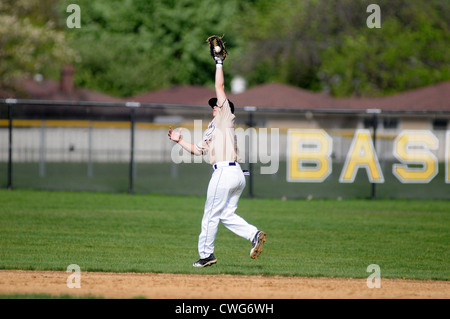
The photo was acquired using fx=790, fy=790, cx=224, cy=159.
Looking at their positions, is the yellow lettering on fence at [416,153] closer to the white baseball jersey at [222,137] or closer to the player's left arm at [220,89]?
the white baseball jersey at [222,137]

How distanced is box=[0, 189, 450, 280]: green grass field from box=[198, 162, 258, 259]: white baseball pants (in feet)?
1.81

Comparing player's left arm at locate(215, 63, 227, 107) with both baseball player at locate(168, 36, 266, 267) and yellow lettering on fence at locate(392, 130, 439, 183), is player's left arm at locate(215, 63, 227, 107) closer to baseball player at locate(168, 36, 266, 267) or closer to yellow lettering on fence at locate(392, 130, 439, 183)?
baseball player at locate(168, 36, 266, 267)

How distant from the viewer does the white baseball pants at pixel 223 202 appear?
9.78 meters

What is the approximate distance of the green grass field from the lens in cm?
1065

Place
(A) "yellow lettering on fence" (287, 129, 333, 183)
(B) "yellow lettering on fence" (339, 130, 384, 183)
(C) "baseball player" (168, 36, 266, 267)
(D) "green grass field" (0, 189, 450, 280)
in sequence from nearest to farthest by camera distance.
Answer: (C) "baseball player" (168, 36, 266, 267) → (D) "green grass field" (0, 189, 450, 280) → (B) "yellow lettering on fence" (339, 130, 384, 183) → (A) "yellow lettering on fence" (287, 129, 333, 183)

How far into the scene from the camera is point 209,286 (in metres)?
8.93

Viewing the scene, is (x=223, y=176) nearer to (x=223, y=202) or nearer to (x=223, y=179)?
(x=223, y=179)

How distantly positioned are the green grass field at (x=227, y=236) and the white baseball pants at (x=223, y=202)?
553 mm

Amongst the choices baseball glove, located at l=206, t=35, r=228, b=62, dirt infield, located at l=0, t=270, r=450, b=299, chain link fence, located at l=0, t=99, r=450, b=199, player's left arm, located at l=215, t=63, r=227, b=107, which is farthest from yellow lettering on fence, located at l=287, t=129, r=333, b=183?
dirt infield, located at l=0, t=270, r=450, b=299

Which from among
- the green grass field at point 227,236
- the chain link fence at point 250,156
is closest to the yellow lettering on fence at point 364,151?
the chain link fence at point 250,156

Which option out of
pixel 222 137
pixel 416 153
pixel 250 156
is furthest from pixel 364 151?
pixel 222 137

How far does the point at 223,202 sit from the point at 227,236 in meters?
4.46
